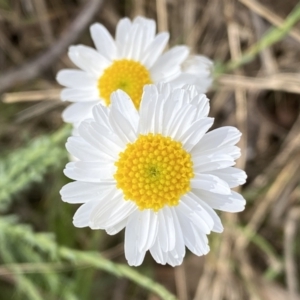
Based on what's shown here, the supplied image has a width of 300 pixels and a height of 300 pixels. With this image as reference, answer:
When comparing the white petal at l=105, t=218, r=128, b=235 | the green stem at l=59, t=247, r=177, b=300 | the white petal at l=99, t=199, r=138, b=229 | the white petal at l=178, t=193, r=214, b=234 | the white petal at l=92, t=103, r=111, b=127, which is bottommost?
the green stem at l=59, t=247, r=177, b=300

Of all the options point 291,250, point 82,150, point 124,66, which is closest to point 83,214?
point 82,150

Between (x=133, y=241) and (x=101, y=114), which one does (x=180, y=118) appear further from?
(x=133, y=241)

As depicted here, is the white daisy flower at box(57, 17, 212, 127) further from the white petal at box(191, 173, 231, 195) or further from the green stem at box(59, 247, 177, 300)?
the green stem at box(59, 247, 177, 300)

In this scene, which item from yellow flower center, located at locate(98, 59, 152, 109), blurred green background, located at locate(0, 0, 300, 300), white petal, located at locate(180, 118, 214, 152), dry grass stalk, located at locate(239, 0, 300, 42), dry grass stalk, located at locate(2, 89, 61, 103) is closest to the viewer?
white petal, located at locate(180, 118, 214, 152)

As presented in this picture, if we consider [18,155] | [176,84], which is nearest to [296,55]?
[176,84]

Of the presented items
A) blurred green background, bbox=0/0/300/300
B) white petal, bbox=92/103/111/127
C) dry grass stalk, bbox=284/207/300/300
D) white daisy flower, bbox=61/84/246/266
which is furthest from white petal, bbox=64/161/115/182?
dry grass stalk, bbox=284/207/300/300

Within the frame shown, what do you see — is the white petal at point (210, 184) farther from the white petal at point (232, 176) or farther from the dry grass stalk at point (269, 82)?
the dry grass stalk at point (269, 82)

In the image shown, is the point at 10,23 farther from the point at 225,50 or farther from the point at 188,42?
the point at 225,50
